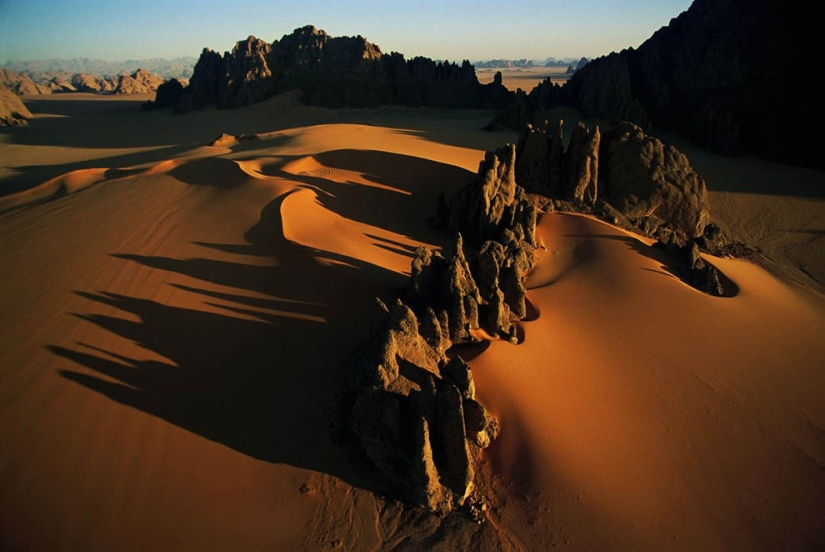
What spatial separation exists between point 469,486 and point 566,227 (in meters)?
8.56

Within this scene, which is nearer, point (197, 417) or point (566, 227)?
point (197, 417)

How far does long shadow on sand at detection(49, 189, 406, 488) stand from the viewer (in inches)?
239

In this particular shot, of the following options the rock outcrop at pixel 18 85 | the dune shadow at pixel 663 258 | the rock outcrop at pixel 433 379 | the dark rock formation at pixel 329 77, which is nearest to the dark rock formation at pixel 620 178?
the dune shadow at pixel 663 258

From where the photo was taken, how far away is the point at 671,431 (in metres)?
6.45

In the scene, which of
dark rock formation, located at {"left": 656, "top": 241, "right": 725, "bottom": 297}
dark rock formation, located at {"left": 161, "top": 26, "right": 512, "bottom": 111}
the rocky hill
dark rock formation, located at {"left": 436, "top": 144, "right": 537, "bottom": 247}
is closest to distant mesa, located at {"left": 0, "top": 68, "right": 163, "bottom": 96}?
dark rock formation, located at {"left": 161, "top": 26, "right": 512, "bottom": 111}

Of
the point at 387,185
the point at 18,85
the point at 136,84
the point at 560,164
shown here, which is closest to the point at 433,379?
the point at 387,185

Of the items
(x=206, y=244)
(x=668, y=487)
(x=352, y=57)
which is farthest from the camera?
(x=352, y=57)

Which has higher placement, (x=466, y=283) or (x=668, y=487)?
(x=466, y=283)

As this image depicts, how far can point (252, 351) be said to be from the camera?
722 cm

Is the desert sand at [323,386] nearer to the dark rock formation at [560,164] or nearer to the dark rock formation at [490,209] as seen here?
the dark rock formation at [490,209]

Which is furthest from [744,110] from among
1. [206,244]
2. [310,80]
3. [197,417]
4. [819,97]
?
[310,80]

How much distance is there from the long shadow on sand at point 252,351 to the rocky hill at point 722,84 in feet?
85.2

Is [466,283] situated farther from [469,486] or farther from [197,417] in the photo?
[197,417]

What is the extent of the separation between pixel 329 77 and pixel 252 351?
4090 centimetres
